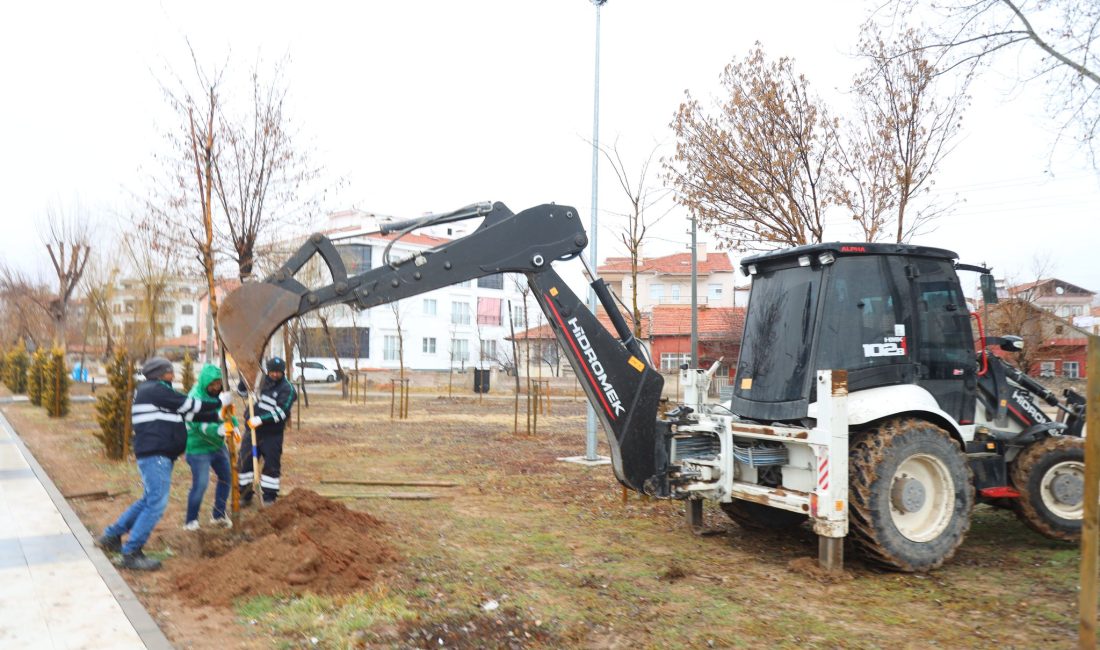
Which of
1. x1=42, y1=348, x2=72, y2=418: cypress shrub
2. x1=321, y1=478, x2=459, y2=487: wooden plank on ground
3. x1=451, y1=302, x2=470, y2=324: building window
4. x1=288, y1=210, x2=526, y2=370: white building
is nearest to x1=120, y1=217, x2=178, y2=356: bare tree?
x1=42, y1=348, x2=72, y2=418: cypress shrub

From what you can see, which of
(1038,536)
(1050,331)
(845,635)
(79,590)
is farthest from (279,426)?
(1050,331)

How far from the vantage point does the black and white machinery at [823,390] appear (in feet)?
20.7

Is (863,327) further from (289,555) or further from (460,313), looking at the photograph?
(460,313)

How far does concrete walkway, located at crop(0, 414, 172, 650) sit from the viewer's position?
5.09m

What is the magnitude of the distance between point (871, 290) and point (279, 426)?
6180 millimetres

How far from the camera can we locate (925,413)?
21.6ft

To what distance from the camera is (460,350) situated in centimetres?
6059

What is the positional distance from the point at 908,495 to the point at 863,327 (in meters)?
1.40

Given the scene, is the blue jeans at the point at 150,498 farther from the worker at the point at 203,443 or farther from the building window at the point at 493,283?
the building window at the point at 493,283

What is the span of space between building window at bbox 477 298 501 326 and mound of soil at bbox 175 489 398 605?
52943 millimetres

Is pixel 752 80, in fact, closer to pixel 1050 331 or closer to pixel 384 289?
pixel 384 289

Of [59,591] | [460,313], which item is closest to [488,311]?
[460,313]

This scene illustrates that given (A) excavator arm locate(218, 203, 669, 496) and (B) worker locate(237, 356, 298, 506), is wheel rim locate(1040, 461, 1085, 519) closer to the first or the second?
(A) excavator arm locate(218, 203, 669, 496)

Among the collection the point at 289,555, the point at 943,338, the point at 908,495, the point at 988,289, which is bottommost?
the point at 289,555
